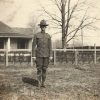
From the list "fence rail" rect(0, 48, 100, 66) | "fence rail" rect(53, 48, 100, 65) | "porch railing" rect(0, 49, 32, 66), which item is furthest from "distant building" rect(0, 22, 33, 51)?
"fence rail" rect(53, 48, 100, 65)

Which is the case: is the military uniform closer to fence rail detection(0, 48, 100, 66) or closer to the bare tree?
fence rail detection(0, 48, 100, 66)

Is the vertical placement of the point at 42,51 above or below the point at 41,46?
below

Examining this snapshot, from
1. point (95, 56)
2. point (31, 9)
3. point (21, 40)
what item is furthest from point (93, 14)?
point (95, 56)

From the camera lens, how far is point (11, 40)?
3512 centimetres

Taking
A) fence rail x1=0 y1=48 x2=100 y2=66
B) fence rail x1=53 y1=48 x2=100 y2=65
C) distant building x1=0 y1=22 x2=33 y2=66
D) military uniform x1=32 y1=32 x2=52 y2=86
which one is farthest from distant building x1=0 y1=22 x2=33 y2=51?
military uniform x1=32 y1=32 x2=52 y2=86

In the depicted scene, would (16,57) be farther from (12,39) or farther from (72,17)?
(72,17)

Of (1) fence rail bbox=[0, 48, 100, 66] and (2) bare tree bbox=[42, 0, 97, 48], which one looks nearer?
(1) fence rail bbox=[0, 48, 100, 66]

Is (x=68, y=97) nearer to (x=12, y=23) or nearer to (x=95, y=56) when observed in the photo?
(x=95, y=56)

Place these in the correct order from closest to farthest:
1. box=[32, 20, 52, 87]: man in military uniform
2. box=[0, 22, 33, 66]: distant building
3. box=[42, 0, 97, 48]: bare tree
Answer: box=[32, 20, 52, 87]: man in military uniform → box=[0, 22, 33, 66]: distant building → box=[42, 0, 97, 48]: bare tree

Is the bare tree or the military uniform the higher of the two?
the bare tree

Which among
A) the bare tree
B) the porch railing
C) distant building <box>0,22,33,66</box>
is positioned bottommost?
the porch railing

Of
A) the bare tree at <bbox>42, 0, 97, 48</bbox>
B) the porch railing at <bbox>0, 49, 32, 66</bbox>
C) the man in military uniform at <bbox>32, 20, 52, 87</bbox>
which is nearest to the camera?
the man in military uniform at <bbox>32, 20, 52, 87</bbox>

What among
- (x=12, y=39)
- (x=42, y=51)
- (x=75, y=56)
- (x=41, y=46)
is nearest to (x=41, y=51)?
(x=42, y=51)

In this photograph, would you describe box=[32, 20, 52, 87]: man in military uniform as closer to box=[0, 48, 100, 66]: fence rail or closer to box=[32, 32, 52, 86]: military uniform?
box=[32, 32, 52, 86]: military uniform
